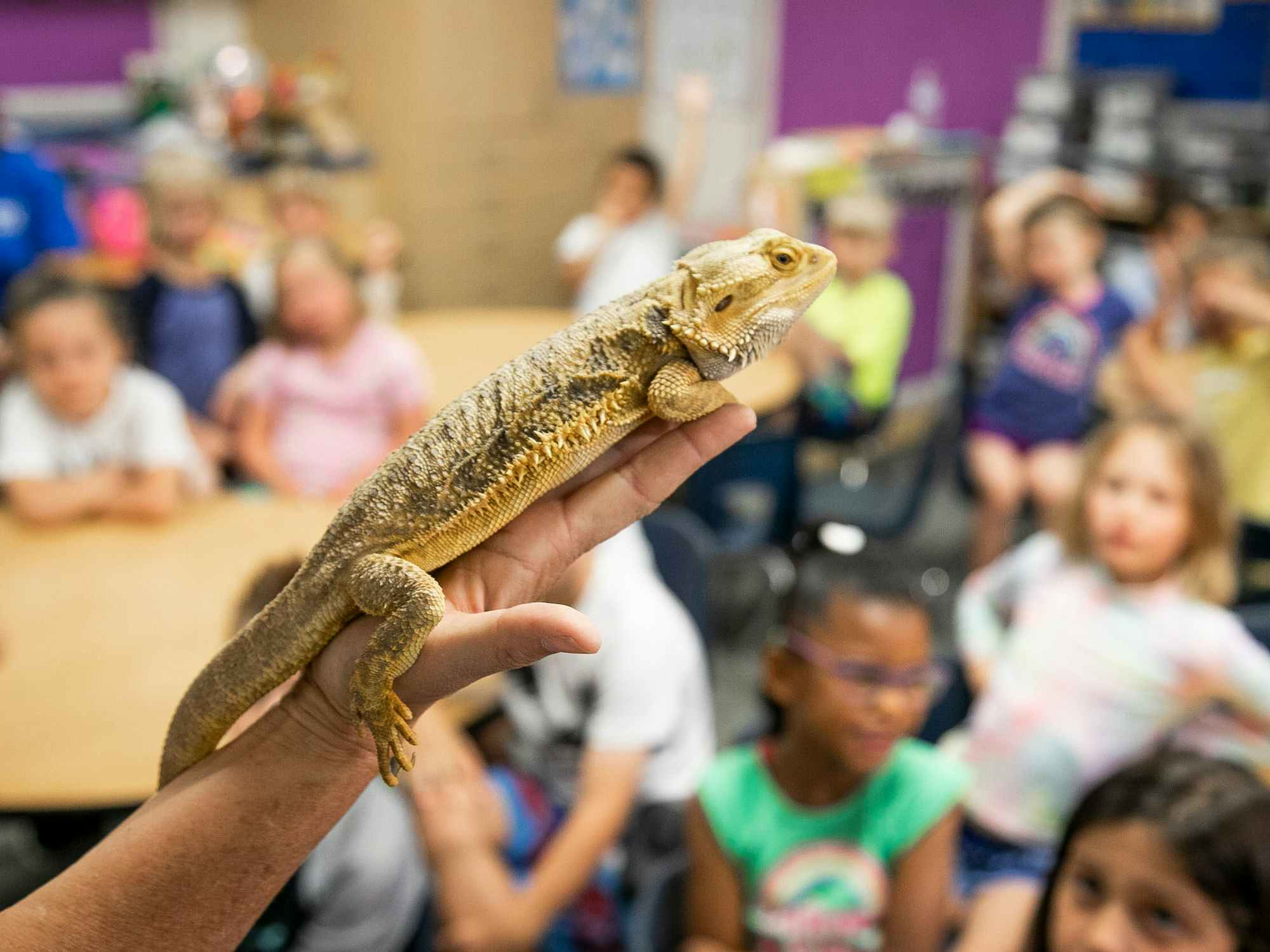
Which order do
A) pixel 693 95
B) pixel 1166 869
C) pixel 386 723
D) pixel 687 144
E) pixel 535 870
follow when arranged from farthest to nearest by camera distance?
pixel 693 95
pixel 687 144
pixel 535 870
pixel 1166 869
pixel 386 723

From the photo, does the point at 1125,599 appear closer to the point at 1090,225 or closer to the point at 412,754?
the point at 412,754

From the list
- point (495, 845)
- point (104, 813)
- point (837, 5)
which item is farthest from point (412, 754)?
point (837, 5)

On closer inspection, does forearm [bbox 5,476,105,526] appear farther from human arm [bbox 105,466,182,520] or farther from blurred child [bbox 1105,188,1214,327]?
blurred child [bbox 1105,188,1214,327]

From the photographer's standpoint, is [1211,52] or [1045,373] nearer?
[1045,373]

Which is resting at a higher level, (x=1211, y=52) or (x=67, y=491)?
(x=1211, y=52)

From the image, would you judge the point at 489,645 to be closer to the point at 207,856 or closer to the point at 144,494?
the point at 207,856

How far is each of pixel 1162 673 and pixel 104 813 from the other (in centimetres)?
202

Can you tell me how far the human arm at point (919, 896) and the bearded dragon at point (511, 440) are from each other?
110cm

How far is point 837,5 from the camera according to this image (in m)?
6.73

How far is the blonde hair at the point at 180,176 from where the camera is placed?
436 cm

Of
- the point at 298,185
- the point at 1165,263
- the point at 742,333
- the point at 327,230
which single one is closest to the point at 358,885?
the point at 742,333

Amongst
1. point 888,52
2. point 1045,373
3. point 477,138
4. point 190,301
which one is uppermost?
point 888,52

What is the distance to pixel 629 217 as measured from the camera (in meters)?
4.15

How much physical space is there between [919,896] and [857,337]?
8.88 ft
